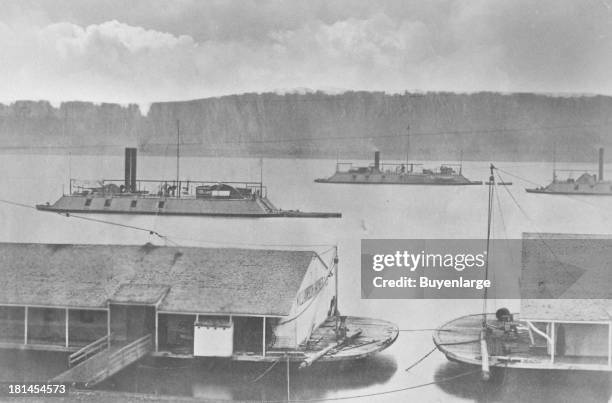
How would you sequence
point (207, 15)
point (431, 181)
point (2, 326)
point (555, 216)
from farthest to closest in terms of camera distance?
1. point (431, 181)
2. point (555, 216)
3. point (2, 326)
4. point (207, 15)

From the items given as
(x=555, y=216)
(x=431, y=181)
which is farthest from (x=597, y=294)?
(x=431, y=181)

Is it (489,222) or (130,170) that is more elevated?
(130,170)

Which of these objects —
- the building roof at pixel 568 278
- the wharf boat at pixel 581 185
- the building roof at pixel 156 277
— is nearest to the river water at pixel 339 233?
the wharf boat at pixel 581 185

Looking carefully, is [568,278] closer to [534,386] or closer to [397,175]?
[534,386]

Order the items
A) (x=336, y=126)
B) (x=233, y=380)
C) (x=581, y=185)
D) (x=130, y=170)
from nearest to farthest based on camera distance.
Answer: (x=233, y=380) → (x=336, y=126) → (x=581, y=185) → (x=130, y=170)

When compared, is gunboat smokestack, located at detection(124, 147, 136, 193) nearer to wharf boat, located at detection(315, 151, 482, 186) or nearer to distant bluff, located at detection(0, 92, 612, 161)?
distant bluff, located at detection(0, 92, 612, 161)

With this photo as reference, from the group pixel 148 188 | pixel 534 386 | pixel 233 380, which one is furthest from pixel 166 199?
pixel 534 386

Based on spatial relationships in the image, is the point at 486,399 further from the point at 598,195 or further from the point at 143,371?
the point at 143,371
